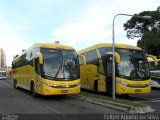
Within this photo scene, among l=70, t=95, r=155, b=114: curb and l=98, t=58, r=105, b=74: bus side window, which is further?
l=98, t=58, r=105, b=74: bus side window

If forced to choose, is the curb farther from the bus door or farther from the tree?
the tree

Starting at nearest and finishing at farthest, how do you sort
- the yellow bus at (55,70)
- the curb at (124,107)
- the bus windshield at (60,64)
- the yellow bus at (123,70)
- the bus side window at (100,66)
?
the curb at (124,107) → the yellow bus at (55,70) → the bus windshield at (60,64) → the yellow bus at (123,70) → the bus side window at (100,66)

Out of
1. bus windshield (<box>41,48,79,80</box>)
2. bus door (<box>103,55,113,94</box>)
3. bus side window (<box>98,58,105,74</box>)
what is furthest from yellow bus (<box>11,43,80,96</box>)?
bus side window (<box>98,58,105,74</box>)

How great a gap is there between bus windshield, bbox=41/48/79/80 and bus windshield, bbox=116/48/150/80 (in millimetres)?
2796

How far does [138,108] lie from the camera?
15836 mm

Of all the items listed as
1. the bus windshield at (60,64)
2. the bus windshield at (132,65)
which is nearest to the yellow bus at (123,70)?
the bus windshield at (132,65)

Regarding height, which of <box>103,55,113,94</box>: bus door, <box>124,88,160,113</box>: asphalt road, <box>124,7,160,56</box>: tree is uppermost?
<box>124,7,160,56</box>: tree

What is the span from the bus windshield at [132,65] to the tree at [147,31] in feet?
105

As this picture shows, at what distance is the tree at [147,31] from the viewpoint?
63944 mm

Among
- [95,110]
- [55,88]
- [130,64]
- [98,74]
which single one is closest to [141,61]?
[130,64]

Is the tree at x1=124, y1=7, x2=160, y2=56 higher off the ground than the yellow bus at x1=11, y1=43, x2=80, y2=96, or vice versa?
the tree at x1=124, y1=7, x2=160, y2=56

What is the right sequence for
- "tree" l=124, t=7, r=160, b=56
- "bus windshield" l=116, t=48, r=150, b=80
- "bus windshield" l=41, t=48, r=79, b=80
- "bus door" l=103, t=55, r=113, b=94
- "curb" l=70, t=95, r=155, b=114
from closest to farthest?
"curb" l=70, t=95, r=155, b=114 → "bus windshield" l=41, t=48, r=79, b=80 → "bus windshield" l=116, t=48, r=150, b=80 → "bus door" l=103, t=55, r=113, b=94 → "tree" l=124, t=7, r=160, b=56

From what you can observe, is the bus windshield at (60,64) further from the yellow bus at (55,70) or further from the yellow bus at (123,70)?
the yellow bus at (123,70)

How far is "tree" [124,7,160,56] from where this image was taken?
63.9 meters
